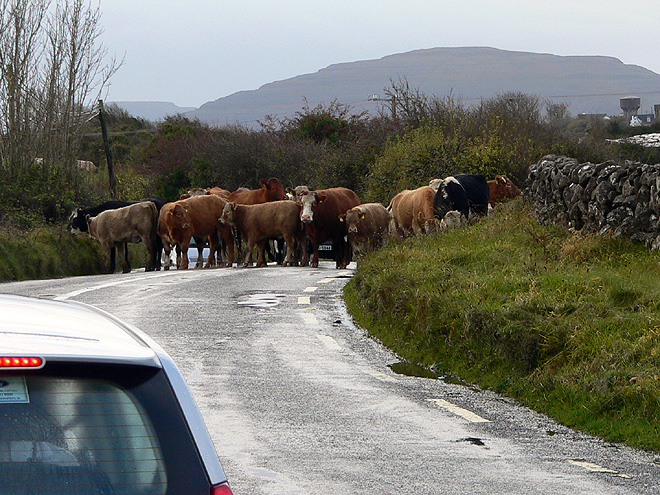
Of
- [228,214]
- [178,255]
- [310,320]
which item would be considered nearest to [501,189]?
[228,214]

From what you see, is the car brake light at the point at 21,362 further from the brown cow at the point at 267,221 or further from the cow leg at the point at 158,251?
the cow leg at the point at 158,251

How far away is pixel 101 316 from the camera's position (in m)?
3.56

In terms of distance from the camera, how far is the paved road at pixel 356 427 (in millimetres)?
6039

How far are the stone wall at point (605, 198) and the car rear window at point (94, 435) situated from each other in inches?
479

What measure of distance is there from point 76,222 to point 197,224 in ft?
13.0

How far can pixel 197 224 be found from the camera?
30.3 m

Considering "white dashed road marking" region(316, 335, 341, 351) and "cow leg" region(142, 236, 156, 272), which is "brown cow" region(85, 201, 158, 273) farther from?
"white dashed road marking" region(316, 335, 341, 351)

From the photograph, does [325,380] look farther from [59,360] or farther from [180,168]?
[180,168]

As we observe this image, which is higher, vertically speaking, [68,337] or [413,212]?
[68,337]

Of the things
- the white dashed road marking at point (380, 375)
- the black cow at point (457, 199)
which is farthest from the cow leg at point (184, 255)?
the white dashed road marking at point (380, 375)

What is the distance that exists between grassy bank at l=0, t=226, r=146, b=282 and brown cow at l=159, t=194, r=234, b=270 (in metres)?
2.43

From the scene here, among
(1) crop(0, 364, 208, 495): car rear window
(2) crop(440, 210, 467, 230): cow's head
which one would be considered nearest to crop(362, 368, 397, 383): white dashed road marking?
(1) crop(0, 364, 208, 495): car rear window

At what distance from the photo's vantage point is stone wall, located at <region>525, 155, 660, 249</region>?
14531 mm

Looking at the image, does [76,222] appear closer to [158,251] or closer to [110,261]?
[110,261]
